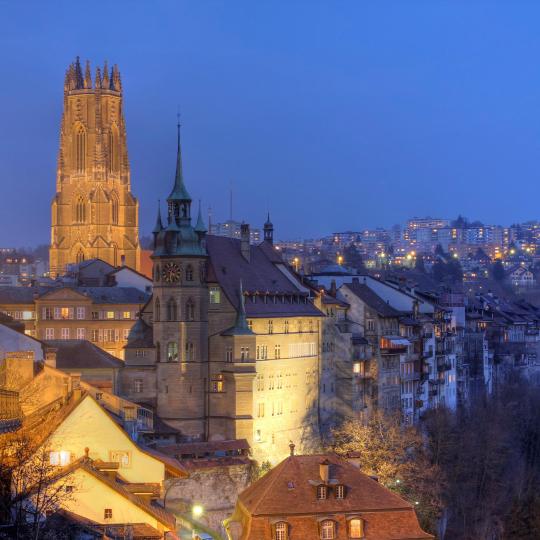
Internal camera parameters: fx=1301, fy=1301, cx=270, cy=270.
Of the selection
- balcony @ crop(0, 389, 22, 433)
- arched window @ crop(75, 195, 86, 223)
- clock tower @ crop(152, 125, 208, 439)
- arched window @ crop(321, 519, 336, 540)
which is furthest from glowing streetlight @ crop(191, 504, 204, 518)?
arched window @ crop(75, 195, 86, 223)

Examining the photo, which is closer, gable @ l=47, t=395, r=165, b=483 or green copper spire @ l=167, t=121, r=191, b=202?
gable @ l=47, t=395, r=165, b=483

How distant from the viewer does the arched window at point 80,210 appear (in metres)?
192

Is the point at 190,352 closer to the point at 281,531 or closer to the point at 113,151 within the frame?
the point at 281,531

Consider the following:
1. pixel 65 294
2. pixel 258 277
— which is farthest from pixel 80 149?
pixel 258 277

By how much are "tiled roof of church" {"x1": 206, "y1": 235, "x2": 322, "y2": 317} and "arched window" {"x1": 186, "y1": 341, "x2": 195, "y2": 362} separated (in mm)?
4585

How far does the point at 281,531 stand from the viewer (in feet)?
193

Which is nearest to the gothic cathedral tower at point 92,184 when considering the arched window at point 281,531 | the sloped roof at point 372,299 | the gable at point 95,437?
the sloped roof at point 372,299

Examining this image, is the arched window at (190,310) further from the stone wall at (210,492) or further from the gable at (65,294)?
the gable at (65,294)

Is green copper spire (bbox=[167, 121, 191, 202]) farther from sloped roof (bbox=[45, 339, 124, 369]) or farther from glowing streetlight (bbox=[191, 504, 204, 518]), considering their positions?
glowing streetlight (bbox=[191, 504, 204, 518])

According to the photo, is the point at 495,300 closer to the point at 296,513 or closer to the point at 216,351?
the point at 216,351

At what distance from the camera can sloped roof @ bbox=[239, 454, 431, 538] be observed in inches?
2351

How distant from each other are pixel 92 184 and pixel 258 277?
92831mm

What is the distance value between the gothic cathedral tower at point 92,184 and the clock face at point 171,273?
91.2 meters

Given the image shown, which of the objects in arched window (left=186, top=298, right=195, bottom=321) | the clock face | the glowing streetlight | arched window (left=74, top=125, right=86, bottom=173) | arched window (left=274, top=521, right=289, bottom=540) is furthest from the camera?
arched window (left=74, top=125, right=86, bottom=173)
